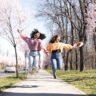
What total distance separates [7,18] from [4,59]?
114826 millimetres

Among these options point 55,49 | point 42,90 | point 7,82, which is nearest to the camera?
point 42,90

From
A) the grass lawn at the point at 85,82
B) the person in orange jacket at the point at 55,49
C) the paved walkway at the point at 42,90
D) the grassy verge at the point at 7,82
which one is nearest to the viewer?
the paved walkway at the point at 42,90

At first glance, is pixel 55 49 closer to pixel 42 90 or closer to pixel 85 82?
pixel 42 90

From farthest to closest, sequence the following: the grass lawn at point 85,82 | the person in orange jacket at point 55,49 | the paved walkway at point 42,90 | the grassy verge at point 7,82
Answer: the grassy verge at point 7,82
the grass lawn at point 85,82
the person in orange jacket at point 55,49
the paved walkway at point 42,90

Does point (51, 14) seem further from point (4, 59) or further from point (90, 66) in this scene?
point (4, 59)

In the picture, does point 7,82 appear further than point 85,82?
Yes

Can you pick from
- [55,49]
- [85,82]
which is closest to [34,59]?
[55,49]

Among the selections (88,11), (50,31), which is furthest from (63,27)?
(88,11)

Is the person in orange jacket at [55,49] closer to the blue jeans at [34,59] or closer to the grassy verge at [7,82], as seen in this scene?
the blue jeans at [34,59]

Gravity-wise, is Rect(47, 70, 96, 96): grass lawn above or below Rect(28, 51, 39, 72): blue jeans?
below

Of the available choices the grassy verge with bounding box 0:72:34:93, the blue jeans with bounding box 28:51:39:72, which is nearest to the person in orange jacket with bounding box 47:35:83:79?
the blue jeans with bounding box 28:51:39:72

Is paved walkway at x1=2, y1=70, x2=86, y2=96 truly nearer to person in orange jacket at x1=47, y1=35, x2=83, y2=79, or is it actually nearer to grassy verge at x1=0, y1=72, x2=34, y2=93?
grassy verge at x1=0, y1=72, x2=34, y2=93

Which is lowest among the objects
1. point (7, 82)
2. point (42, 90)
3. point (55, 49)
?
point (7, 82)

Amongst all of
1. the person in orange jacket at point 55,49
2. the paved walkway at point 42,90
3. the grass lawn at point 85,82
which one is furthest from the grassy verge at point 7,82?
the grass lawn at point 85,82
